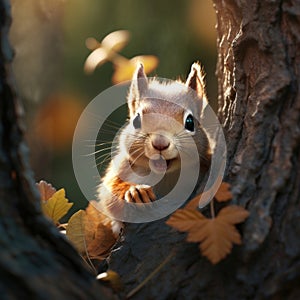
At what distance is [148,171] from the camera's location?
5.13 feet

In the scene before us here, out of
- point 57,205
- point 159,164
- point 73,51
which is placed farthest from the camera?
point 73,51

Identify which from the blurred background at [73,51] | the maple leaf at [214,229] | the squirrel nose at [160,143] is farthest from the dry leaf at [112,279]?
the blurred background at [73,51]

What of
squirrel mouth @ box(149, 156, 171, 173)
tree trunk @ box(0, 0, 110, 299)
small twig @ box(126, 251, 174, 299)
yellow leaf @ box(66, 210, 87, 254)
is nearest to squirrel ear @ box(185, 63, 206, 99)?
squirrel mouth @ box(149, 156, 171, 173)

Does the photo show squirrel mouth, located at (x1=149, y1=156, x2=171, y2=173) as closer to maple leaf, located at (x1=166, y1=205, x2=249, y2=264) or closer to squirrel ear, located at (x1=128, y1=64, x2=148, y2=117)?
squirrel ear, located at (x1=128, y1=64, x2=148, y2=117)

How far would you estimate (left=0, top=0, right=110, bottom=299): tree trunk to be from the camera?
2.68 feet

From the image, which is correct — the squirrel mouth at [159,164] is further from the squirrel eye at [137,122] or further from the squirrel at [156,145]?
the squirrel eye at [137,122]

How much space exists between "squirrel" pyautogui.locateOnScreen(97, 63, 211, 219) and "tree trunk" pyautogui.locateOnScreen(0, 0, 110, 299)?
0.50 metres

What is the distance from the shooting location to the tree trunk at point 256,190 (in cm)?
98

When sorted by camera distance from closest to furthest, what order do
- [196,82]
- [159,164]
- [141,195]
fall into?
1. [141,195]
2. [159,164]
3. [196,82]

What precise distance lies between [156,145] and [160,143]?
0.5 inches

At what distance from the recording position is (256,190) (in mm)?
1059

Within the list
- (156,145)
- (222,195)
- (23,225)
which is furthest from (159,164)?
(23,225)

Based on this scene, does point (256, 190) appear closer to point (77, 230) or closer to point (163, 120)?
point (77, 230)

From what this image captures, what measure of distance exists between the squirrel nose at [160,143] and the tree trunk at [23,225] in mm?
592
